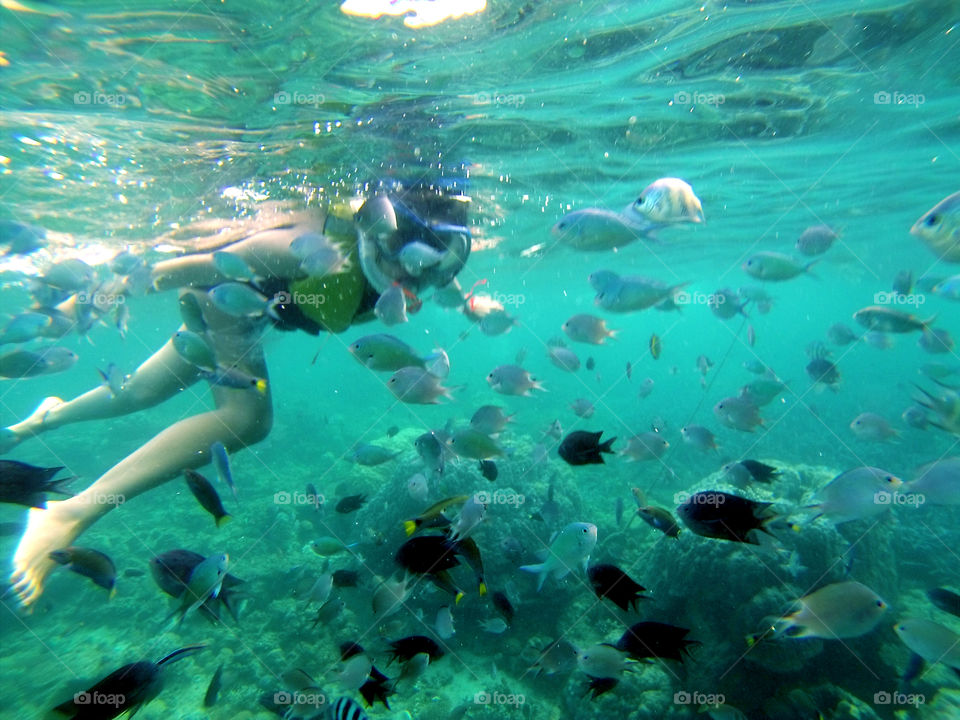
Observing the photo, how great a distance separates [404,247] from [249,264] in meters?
2.38

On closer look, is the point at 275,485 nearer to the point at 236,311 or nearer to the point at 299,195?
the point at 299,195

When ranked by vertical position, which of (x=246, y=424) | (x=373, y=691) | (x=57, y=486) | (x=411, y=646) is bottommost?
(x=373, y=691)

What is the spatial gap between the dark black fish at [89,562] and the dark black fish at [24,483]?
875 millimetres

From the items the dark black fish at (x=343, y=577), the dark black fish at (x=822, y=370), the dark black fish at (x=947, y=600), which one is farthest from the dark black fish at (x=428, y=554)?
the dark black fish at (x=822, y=370)

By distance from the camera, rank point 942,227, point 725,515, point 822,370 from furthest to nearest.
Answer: point 822,370 → point 942,227 → point 725,515

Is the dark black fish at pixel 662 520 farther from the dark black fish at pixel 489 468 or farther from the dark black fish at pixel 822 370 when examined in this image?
the dark black fish at pixel 822 370

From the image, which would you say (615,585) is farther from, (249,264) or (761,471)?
(249,264)

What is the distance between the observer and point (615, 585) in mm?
3430

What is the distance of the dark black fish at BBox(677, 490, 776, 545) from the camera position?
3.21 m

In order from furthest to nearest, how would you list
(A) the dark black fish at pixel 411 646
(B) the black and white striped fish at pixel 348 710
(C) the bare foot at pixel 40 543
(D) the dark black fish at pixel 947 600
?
1. (D) the dark black fish at pixel 947 600
2. (C) the bare foot at pixel 40 543
3. (A) the dark black fish at pixel 411 646
4. (B) the black and white striped fish at pixel 348 710

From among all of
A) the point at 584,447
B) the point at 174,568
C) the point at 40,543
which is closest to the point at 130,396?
the point at 40,543

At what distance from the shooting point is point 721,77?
8953 mm

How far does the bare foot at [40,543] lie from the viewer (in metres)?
4.05

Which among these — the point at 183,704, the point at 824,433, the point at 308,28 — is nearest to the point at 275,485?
the point at 183,704
